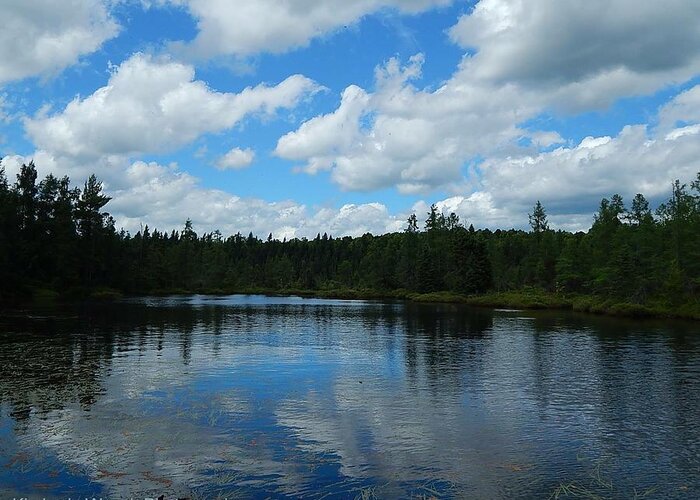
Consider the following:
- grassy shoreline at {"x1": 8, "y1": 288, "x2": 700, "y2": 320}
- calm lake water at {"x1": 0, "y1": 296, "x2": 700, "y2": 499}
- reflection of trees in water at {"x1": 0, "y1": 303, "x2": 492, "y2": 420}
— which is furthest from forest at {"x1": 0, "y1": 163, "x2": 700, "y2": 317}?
calm lake water at {"x1": 0, "y1": 296, "x2": 700, "y2": 499}

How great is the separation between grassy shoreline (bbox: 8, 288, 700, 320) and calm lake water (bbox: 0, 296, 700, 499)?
3435 centimetres

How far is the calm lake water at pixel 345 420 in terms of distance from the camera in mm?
14477

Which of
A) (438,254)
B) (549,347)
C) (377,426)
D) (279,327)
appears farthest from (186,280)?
(377,426)

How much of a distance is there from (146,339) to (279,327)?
57.1ft

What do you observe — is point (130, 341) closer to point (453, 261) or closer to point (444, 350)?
point (444, 350)

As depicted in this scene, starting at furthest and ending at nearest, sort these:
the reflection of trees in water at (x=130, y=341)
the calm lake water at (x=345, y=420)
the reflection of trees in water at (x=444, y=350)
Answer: the reflection of trees in water at (x=444, y=350) → the reflection of trees in water at (x=130, y=341) → the calm lake water at (x=345, y=420)

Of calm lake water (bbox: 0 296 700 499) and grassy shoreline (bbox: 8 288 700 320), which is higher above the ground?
grassy shoreline (bbox: 8 288 700 320)

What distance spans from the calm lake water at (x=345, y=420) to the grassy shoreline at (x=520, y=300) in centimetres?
3435

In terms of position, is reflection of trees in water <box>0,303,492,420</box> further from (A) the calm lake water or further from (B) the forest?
(B) the forest

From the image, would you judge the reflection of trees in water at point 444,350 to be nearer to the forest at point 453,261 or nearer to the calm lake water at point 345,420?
the calm lake water at point 345,420

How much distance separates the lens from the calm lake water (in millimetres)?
14477

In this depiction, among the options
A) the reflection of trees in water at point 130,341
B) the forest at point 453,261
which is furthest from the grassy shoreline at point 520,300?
the reflection of trees in water at point 130,341

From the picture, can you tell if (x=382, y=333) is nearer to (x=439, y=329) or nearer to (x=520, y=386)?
(x=439, y=329)

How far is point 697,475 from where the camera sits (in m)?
15.2
